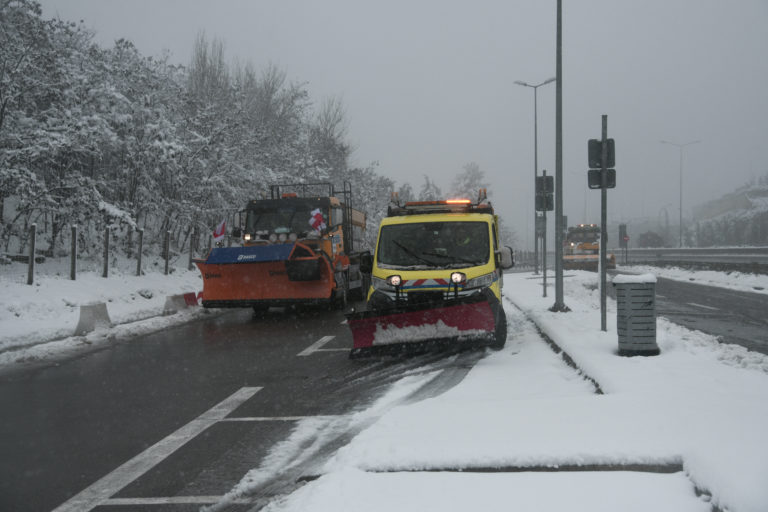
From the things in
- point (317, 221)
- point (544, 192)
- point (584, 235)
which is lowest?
point (317, 221)

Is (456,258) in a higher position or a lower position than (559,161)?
lower

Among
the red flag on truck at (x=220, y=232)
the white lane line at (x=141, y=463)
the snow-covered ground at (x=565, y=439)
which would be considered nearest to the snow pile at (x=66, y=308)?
the red flag on truck at (x=220, y=232)

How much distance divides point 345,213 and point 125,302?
6179mm

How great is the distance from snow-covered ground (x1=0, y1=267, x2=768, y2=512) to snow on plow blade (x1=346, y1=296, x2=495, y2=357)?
0.58m

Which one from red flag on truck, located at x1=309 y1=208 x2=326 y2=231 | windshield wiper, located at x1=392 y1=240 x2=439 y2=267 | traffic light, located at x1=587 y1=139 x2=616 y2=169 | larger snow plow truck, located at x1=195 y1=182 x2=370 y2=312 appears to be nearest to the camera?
windshield wiper, located at x1=392 y1=240 x2=439 y2=267

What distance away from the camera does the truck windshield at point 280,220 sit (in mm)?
15797

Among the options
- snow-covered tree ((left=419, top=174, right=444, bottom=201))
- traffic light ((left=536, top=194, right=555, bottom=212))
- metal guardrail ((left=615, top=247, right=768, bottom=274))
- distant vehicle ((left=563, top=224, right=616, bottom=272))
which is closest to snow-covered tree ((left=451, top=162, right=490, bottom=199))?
snow-covered tree ((left=419, top=174, right=444, bottom=201))

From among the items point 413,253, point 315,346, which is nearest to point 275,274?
point 315,346

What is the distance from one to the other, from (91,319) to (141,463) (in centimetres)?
782

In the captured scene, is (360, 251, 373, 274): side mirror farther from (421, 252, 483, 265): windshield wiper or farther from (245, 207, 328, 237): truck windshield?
(245, 207, 328, 237): truck windshield

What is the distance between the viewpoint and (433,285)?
29.8ft

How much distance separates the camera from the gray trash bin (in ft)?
25.3

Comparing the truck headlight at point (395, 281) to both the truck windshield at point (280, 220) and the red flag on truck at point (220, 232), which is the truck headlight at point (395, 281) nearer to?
the truck windshield at point (280, 220)

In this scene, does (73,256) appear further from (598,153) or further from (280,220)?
(598,153)
